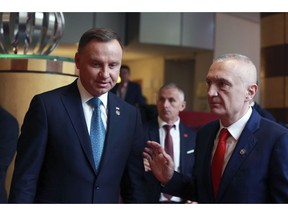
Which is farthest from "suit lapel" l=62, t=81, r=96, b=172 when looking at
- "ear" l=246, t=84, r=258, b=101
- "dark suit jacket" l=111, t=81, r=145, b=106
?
"dark suit jacket" l=111, t=81, r=145, b=106

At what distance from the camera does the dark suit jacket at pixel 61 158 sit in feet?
6.85

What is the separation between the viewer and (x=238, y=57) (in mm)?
2143

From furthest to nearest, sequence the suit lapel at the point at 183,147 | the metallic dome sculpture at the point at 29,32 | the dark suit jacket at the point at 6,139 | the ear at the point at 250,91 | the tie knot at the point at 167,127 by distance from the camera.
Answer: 1. the tie knot at the point at 167,127
2. the suit lapel at the point at 183,147
3. the metallic dome sculpture at the point at 29,32
4. the dark suit jacket at the point at 6,139
5. the ear at the point at 250,91

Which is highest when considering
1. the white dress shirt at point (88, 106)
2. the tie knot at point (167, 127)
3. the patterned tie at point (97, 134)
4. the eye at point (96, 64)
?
the eye at point (96, 64)

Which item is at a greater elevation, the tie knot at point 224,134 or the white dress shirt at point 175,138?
the tie knot at point 224,134

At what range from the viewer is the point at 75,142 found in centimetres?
212

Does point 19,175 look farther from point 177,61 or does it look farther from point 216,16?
point 177,61

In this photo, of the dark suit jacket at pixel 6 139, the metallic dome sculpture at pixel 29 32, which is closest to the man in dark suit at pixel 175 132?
the metallic dome sculpture at pixel 29 32

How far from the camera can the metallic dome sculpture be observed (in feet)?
10.9

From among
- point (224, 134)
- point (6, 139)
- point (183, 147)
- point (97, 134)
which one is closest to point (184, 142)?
point (183, 147)

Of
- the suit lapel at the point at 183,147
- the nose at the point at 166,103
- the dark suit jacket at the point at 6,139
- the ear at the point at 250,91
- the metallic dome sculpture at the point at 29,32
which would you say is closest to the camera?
the ear at the point at 250,91

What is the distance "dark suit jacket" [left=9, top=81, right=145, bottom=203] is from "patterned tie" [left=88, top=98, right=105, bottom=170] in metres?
0.03

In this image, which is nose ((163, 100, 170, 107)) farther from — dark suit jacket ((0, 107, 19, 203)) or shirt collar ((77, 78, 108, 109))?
shirt collar ((77, 78, 108, 109))

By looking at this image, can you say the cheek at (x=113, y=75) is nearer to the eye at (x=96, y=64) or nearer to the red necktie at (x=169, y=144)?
the eye at (x=96, y=64)
